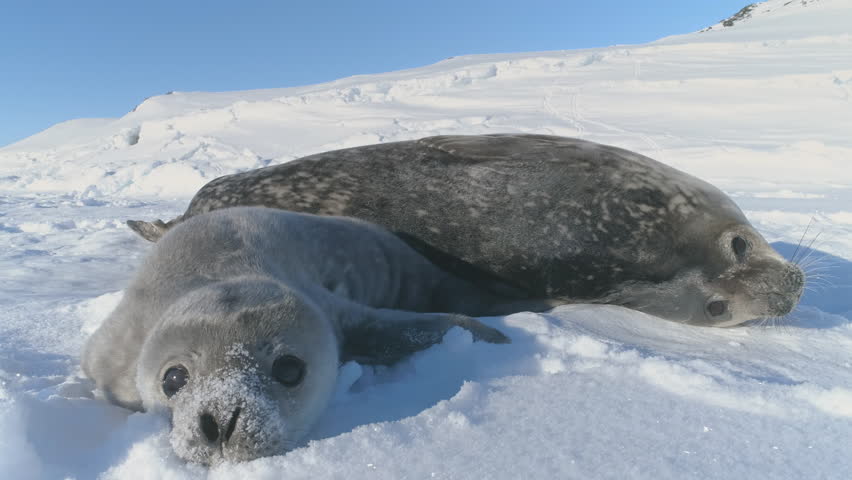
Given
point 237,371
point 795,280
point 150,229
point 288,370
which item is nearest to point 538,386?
point 288,370

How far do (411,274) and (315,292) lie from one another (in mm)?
755

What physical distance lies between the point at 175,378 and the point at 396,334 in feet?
2.34

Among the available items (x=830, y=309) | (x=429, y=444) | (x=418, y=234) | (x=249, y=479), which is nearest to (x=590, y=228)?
(x=418, y=234)

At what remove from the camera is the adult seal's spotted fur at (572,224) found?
2637 millimetres

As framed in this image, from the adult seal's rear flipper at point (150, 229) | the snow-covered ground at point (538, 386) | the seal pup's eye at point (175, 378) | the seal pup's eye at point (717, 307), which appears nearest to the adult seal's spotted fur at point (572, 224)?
the seal pup's eye at point (717, 307)

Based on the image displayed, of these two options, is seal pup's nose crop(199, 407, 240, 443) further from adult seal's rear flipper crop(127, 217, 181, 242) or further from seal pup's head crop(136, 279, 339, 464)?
adult seal's rear flipper crop(127, 217, 181, 242)

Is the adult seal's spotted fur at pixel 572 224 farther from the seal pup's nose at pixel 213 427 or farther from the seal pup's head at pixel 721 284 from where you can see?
the seal pup's nose at pixel 213 427

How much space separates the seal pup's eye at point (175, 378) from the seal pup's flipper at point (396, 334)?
554 millimetres

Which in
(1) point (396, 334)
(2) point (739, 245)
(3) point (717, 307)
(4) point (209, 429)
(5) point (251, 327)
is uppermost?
(5) point (251, 327)

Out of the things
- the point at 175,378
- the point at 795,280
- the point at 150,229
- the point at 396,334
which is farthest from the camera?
the point at 150,229

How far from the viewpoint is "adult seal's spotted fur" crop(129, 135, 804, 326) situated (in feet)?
8.65

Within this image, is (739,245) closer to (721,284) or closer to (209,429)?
(721,284)

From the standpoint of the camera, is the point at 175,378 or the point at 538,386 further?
the point at 538,386

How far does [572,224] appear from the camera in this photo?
273 centimetres
